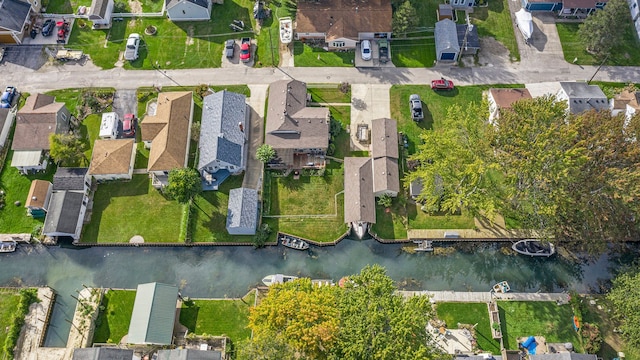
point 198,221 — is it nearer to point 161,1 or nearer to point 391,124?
point 391,124

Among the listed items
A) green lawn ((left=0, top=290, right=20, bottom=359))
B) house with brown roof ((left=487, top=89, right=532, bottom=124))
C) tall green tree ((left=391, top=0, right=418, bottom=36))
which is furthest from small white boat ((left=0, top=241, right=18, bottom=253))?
house with brown roof ((left=487, top=89, right=532, bottom=124))

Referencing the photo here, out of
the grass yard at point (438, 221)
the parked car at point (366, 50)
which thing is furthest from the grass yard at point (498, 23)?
the grass yard at point (438, 221)

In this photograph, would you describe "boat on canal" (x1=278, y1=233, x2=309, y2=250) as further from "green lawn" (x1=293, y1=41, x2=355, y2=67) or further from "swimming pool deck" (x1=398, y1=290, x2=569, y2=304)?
"green lawn" (x1=293, y1=41, x2=355, y2=67)

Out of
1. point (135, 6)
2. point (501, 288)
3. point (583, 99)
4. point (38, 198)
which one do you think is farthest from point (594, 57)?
point (38, 198)

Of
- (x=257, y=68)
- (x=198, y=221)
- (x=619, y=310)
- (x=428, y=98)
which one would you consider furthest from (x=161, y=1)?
(x=619, y=310)

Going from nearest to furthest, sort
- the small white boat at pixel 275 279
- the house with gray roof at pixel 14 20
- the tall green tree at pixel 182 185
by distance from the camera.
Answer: the small white boat at pixel 275 279
the tall green tree at pixel 182 185
the house with gray roof at pixel 14 20

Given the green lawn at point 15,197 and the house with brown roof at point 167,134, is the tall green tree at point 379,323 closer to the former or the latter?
the house with brown roof at point 167,134
